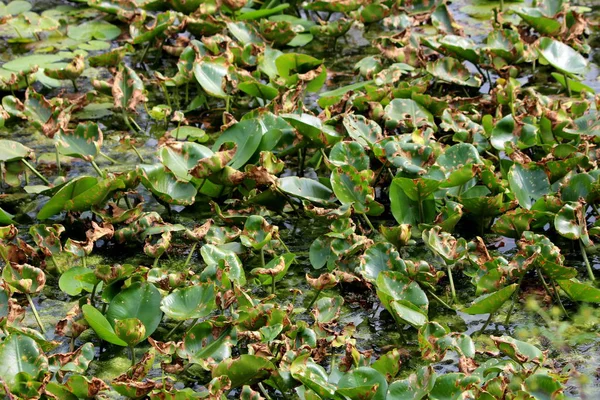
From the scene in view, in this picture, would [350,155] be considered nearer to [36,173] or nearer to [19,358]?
[36,173]

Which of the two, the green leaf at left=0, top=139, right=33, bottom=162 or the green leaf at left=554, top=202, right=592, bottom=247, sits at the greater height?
the green leaf at left=0, top=139, right=33, bottom=162

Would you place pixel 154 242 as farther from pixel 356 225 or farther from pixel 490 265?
pixel 490 265

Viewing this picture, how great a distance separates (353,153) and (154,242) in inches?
20.1

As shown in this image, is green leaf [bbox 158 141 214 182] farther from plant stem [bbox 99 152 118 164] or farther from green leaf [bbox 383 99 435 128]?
green leaf [bbox 383 99 435 128]

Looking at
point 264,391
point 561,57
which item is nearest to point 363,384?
point 264,391

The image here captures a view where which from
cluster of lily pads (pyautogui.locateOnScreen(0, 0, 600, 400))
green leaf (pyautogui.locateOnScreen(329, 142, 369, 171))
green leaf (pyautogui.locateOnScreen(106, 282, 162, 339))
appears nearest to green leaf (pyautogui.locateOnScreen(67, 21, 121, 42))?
cluster of lily pads (pyautogui.locateOnScreen(0, 0, 600, 400))

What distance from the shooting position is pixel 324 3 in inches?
125

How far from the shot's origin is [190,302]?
1.81m

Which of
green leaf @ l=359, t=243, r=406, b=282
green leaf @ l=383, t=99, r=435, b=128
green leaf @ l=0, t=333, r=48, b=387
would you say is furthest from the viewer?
green leaf @ l=383, t=99, r=435, b=128

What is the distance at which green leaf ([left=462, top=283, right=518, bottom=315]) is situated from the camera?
1.73 meters

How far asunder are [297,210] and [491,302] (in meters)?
0.67

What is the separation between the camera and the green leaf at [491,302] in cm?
173

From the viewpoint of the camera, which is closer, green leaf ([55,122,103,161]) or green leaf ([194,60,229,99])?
green leaf ([55,122,103,161])

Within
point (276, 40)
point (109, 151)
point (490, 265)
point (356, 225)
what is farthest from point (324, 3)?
point (490, 265)
